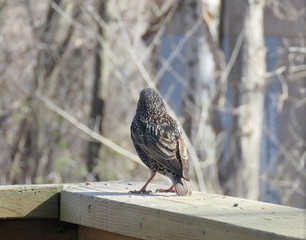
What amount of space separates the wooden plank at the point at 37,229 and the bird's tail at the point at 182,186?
424 mm

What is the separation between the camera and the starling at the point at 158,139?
4.26 meters

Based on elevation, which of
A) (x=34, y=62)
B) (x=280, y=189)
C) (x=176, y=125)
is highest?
(x=34, y=62)

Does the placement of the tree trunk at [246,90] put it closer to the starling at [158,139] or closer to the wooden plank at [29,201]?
the starling at [158,139]

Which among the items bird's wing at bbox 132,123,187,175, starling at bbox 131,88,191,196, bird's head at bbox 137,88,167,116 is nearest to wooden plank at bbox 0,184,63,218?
starling at bbox 131,88,191,196

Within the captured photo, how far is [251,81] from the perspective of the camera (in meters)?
8.84

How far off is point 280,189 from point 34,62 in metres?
3.24

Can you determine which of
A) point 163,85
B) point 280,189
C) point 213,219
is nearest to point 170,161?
point 213,219

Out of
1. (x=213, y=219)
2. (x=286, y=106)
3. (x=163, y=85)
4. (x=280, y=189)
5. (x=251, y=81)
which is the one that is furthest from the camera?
(x=286, y=106)

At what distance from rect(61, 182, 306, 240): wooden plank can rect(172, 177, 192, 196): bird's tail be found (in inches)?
3.3

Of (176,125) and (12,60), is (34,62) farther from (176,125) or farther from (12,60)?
(176,125)

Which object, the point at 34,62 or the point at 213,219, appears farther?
the point at 34,62

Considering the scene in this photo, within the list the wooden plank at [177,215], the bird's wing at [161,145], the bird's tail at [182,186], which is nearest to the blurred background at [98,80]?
the bird's wing at [161,145]

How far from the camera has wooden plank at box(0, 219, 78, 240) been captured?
3.18m

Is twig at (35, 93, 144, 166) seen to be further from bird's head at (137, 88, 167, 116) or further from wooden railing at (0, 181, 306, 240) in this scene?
wooden railing at (0, 181, 306, 240)
